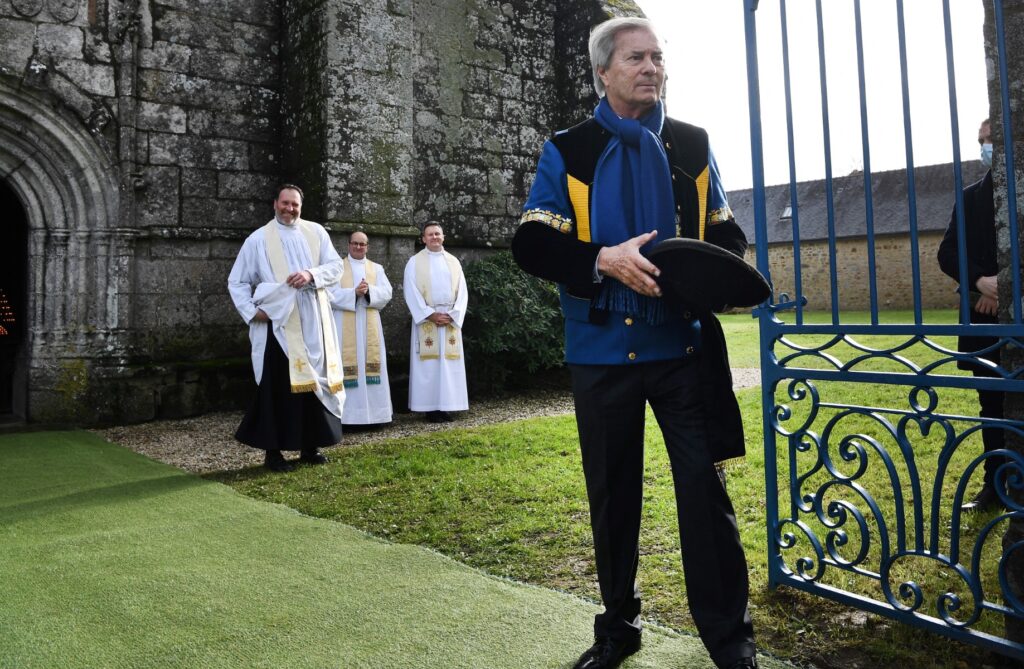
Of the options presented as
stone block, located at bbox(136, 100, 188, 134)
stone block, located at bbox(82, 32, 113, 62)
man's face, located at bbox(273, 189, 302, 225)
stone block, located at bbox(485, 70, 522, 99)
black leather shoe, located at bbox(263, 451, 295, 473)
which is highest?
stone block, located at bbox(485, 70, 522, 99)

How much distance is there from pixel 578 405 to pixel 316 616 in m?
1.27

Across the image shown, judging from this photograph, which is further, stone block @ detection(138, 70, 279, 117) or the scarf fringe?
stone block @ detection(138, 70, 279, 117)

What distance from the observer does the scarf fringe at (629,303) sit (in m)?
2.30

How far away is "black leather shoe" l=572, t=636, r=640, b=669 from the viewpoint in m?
2.34

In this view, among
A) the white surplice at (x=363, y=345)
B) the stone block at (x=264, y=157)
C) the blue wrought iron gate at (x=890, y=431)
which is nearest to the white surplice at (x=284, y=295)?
the white surplice at (x=363, y=345)

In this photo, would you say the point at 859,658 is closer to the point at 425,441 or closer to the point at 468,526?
the point at 468,526

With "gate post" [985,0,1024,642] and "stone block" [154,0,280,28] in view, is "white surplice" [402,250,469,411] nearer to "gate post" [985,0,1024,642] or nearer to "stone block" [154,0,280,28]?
"stone block" [154,0,280,28]

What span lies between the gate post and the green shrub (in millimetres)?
6510

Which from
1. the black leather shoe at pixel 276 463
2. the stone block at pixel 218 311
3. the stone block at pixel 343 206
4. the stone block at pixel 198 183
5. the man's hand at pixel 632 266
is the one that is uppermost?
the stone block at pixel 198 183

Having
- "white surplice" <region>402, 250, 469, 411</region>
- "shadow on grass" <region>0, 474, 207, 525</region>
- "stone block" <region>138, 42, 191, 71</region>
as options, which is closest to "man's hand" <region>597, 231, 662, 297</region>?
"shadow on grass" <region>0, 474, 207, 525</region>

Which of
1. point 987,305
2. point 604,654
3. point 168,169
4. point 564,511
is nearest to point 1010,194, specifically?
point 987,305

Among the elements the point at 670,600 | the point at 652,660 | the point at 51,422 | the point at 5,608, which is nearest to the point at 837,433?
the point at 670,600

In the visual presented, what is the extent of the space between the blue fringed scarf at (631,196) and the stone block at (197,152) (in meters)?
6.92

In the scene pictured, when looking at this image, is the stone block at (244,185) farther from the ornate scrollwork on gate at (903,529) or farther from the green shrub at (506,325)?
the ornate scrollwork on gate at (903,529)
